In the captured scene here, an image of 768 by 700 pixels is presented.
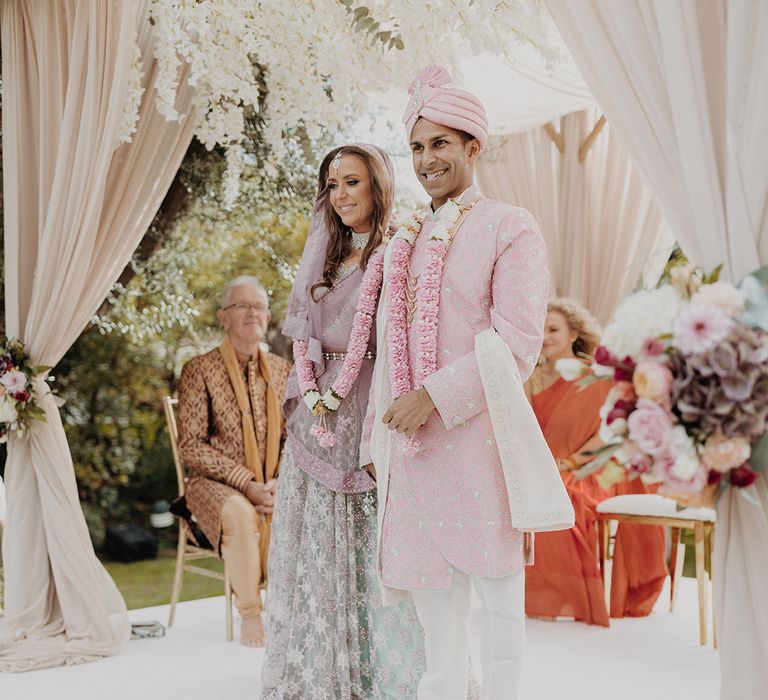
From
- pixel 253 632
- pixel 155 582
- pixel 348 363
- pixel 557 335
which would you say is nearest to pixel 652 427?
pixel 348 363

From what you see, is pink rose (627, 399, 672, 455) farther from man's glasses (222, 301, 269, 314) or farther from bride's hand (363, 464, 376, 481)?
man's glasses (222, 301, 269, 314)

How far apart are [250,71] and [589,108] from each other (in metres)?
1.89

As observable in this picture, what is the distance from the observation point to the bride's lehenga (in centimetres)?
304

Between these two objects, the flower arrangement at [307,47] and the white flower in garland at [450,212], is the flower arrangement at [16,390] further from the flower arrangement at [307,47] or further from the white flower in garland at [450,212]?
the white flower in garland at [450,212]

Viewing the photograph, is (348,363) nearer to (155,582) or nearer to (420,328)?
(420,328)

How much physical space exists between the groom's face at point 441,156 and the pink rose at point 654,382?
3.59 feet

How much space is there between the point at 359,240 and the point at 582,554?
2137mm

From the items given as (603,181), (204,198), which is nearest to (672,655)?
(603,181)

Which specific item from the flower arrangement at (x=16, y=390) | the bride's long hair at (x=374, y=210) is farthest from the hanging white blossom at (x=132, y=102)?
the bride's long hair at (x=374, y=210)

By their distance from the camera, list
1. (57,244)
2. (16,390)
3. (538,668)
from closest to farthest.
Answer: (538,668)
(16,390)
(57,244)

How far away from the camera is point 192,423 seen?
4297mm

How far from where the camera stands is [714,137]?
1.76 m

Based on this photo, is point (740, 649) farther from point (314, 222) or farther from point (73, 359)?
point (73, 359)

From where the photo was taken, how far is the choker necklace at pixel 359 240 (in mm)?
3133
